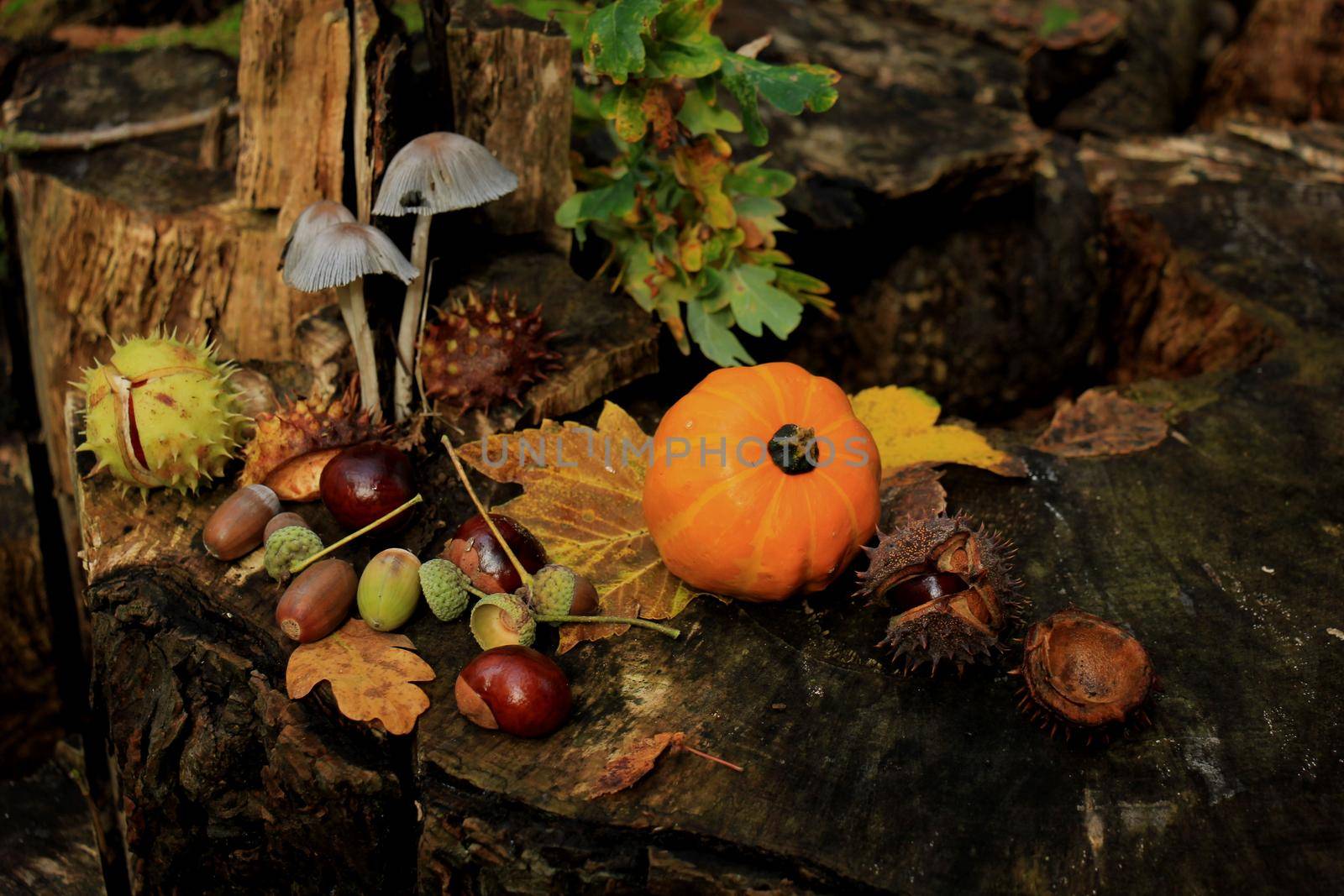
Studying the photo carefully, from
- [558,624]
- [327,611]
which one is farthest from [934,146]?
[327,611]

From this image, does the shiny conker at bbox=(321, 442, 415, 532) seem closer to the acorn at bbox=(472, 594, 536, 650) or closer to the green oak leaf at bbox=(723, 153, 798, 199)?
the acorn at bbox=(472, 594, 536, 650)

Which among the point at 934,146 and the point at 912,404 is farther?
the point at 934,146

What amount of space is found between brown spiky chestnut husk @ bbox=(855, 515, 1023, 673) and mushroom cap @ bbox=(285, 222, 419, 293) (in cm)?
138

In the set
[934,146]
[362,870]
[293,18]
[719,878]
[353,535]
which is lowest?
[362,870]

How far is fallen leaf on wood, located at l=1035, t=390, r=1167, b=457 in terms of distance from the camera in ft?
10.0

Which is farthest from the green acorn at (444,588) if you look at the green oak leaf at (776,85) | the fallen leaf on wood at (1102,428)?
the fallen leaf on wood at (1102,428)

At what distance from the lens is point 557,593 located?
2.38 meters

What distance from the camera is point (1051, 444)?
308 cm

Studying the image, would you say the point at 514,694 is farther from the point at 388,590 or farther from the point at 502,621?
the point at 388,590

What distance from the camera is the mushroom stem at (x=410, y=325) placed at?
115 inches

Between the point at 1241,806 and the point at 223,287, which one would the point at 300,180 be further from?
the point at 1241,806

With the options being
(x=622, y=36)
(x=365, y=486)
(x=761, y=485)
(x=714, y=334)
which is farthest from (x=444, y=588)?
(x=622, y=36)

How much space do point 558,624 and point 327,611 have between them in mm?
514

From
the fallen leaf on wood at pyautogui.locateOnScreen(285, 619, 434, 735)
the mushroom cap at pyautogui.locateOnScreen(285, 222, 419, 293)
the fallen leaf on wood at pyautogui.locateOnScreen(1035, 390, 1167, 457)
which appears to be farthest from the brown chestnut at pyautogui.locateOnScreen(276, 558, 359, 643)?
the fallen leaf on wood at pyautogui.locateOnScreen(1035, 390, 1167, 457)
